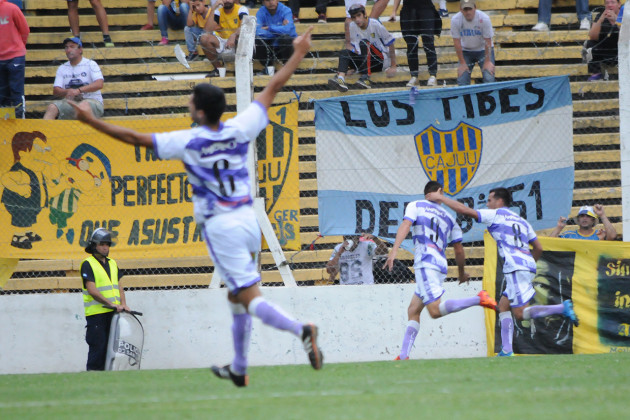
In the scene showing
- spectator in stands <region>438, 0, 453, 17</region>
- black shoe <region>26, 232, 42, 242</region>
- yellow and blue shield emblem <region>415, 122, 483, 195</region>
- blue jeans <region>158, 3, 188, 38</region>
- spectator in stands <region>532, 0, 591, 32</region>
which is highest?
blue jeans <region>158, 3, 188, 38</region>

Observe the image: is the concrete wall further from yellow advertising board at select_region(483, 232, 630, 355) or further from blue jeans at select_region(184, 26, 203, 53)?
blue jeans at select_region(184, 26, 203, 53)

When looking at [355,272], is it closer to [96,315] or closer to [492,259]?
[492,259]

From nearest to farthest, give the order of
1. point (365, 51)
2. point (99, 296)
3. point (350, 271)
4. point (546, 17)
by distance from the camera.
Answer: point (99, 296) < point (350, 271) < point (365, 51) < point (546, 17)

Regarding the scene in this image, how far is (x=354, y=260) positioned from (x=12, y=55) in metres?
5.61

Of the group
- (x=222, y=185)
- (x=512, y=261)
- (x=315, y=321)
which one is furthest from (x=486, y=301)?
(x=222, y=185)

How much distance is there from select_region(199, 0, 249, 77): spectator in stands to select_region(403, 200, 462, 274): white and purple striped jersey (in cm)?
388

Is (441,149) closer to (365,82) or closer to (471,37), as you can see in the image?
(365,82)

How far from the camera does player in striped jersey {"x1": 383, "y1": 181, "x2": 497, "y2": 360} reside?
10516mm

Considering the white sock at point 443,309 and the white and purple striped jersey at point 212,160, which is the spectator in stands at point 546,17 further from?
the white and purple striped jersey at point 212,160

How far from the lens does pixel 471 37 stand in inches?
536

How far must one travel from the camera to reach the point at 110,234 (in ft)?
38.0

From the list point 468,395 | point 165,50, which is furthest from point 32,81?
point 468,395

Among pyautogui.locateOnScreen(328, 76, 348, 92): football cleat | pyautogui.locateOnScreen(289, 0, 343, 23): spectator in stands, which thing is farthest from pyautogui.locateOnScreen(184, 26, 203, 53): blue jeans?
pyautogui.locateOnScreen(328, 76, 348, 92): football cleat

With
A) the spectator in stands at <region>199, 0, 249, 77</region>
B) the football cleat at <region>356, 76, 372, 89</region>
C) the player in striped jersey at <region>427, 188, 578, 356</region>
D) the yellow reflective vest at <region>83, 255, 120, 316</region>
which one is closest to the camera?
the player in striped jersey at <region>427, 188, 578, 356</region>
